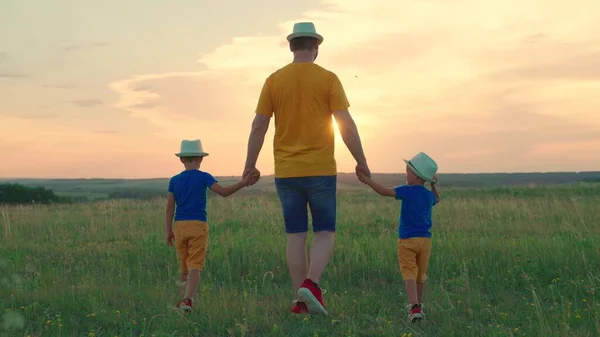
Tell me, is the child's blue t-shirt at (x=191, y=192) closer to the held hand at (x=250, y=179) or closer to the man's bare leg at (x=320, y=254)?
the held hand at (x=250, y=179)

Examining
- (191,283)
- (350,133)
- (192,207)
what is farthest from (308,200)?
(191,283)

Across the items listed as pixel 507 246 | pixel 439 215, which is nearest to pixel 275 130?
pixel 507 246

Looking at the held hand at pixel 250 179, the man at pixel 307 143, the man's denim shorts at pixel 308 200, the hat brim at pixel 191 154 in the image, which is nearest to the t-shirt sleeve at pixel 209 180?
the hat brim at pixel 191 154

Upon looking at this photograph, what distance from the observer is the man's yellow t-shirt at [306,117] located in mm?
6141

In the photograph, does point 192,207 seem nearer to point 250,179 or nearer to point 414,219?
point 250,179

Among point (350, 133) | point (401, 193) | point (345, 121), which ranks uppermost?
point (345, 121)

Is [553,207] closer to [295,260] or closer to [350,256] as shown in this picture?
[350,256]

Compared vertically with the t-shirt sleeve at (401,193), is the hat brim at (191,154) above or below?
above

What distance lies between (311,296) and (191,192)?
1700mm

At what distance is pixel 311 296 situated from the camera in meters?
5.95

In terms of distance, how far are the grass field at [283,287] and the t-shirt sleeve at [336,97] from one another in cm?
215

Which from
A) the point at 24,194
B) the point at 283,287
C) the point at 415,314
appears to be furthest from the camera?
the point at 24,194

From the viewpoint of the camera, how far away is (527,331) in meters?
5.55

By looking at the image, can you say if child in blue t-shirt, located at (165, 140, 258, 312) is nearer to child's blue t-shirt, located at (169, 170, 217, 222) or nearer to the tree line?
child's blue t-shirt, located at (169, 170, 217, 222)
